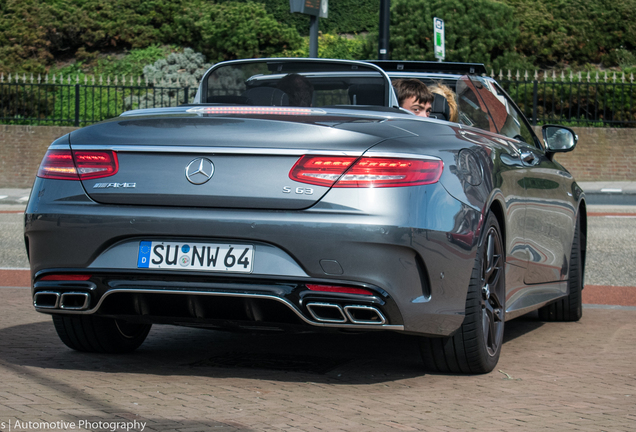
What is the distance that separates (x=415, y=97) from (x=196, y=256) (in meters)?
2.39

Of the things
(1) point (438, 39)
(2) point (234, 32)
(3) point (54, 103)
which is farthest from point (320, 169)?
(2) point (234, 32)

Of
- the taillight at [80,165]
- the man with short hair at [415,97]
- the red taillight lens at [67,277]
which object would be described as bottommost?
the red taillight lens at [67,277]

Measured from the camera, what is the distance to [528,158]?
5.35 metres

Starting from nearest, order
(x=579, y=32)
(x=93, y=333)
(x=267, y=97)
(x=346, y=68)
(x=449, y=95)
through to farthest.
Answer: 1. (x=93, y=333)
2. (x=267, y=97)
3. (x=346, y=68)
4. (x=449, y=95)
5. (x=579, y=32)

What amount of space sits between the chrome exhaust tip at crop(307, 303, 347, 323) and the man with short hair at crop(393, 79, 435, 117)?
7.38 ft

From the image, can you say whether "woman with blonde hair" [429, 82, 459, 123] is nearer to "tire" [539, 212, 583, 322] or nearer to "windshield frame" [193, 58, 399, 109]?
"windshield frame" [193, 58, 399, 109]

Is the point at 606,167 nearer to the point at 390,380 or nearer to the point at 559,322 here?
the point at 559,322

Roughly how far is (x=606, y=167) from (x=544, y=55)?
319 inches

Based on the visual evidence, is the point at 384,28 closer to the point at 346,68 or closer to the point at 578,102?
the point at 578,102

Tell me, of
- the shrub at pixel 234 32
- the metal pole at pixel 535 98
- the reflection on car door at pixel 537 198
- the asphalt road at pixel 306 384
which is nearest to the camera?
the asphalt road at pixel 306 384


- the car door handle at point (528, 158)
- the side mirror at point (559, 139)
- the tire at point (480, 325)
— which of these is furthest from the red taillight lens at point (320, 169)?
the side mirror at point (559, 139)

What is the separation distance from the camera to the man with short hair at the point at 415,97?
5754 millimetres

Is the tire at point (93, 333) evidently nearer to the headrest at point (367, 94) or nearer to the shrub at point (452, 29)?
the headrest at point (367, 94)

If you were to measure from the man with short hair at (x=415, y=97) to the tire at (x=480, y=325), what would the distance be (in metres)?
1.44
